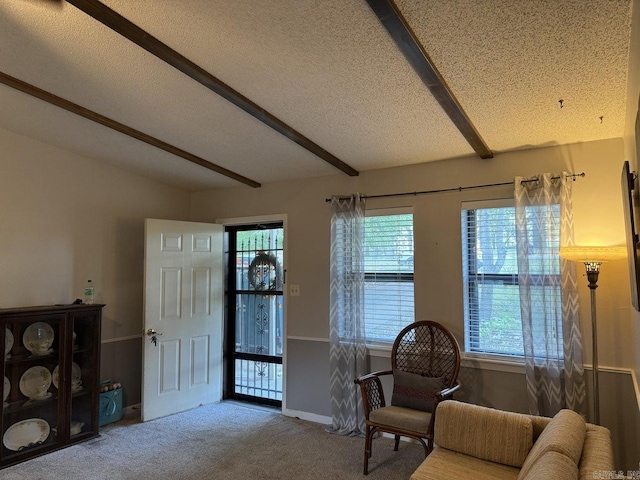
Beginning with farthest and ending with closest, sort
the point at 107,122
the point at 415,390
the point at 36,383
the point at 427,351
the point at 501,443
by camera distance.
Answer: the point at 36,383
the point at 427,351
the point at 107,122
the point at 415,390
the point at 501,443

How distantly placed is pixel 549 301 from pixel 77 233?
4091mm

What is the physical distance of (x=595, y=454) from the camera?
5.66 ft

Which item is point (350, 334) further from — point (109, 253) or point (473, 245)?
point (109, 253)

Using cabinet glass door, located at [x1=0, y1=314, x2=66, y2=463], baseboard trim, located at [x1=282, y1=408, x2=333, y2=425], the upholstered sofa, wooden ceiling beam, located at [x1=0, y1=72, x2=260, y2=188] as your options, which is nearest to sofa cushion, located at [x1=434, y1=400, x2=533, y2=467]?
the upholstered sofa

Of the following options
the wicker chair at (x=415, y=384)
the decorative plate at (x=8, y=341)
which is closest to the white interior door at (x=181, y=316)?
the decorative plate at (x=8, y=341)

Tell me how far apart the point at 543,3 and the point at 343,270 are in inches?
100

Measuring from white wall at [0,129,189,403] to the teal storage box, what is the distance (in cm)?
24

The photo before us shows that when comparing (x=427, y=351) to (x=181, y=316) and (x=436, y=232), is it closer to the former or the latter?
(x=436, y=232)

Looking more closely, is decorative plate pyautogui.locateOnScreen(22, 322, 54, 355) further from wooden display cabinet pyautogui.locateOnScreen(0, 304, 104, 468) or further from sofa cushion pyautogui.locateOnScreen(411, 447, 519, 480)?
sofa cushion pyautogui.locateOnScreen(411, 447, 519, 480)

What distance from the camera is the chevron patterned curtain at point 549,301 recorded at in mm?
2861

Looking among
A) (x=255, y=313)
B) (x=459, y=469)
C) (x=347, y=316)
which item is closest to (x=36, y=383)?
(x=255, y=313)

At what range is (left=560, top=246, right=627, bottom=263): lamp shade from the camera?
2482mm

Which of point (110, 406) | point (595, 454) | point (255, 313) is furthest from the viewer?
point (255, 313)

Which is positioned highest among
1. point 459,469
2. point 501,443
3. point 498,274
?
point 498,274
